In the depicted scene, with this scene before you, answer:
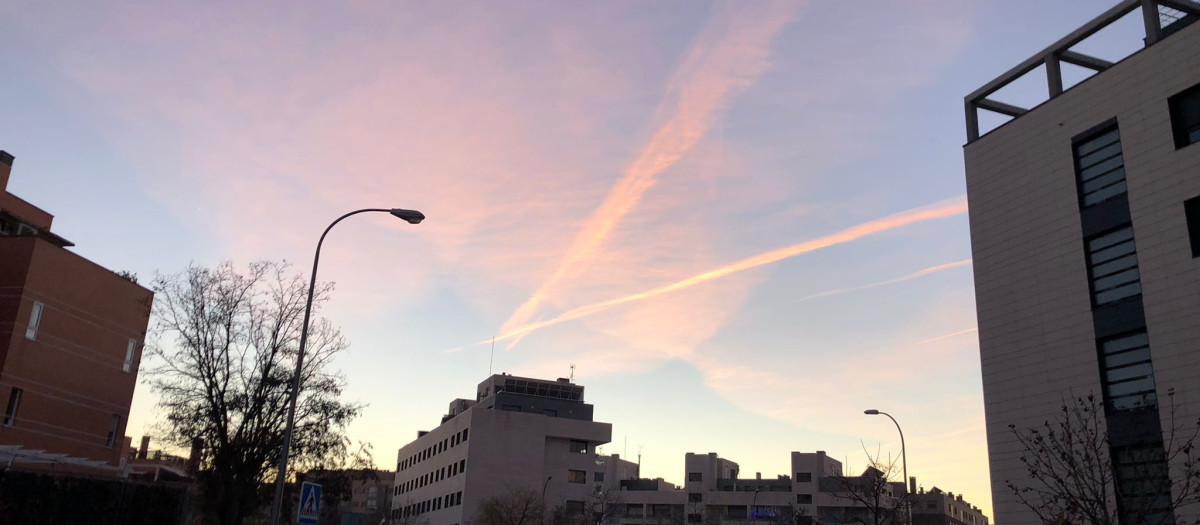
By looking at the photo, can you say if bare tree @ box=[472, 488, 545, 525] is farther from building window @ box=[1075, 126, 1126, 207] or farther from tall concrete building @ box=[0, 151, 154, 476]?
building window @ box=[1075, 126, 1126, 207]

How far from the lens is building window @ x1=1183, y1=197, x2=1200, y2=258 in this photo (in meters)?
26.6

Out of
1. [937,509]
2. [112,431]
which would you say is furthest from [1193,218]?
[937,509]

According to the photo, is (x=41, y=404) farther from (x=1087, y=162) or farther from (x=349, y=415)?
(x=1087, y=162)

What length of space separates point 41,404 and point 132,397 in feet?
19.3

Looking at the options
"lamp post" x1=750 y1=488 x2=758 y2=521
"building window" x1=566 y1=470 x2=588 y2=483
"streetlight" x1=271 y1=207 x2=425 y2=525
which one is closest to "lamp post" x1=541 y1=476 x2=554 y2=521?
"building window" x1=566 y1=470 x2=588 y2=483

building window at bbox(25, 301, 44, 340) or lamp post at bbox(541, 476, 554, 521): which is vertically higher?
building window at bbox(25, 301, 44, 340)

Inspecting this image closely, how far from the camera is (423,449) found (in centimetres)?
11831

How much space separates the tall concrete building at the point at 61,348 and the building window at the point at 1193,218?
125ft

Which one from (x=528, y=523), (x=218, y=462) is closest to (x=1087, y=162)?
(x=218, y=462)

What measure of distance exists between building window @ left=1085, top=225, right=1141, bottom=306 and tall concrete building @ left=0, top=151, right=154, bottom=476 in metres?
36.6

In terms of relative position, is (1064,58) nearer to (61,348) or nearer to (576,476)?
(61,348)

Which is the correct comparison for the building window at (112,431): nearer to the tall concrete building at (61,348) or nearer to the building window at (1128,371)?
the tall concrete building at (61,348)

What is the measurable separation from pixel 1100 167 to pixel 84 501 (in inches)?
1373

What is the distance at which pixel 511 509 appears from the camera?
82.7 meters
